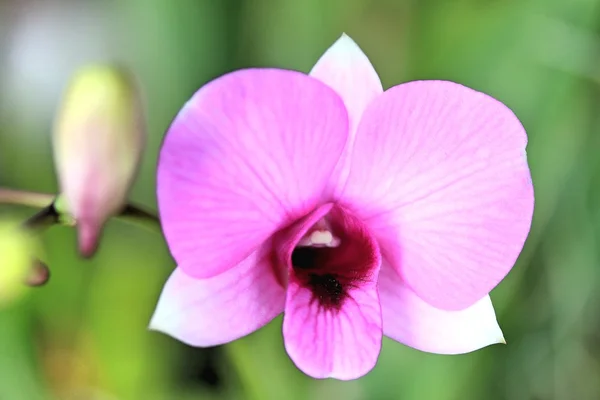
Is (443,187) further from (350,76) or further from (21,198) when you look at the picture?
(21,198)

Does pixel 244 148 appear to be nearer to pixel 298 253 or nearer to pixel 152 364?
pixel 298 253

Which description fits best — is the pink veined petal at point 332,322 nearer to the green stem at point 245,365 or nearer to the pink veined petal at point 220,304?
the pink veined petal at point 220,304

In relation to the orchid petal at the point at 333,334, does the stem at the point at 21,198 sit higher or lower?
higher

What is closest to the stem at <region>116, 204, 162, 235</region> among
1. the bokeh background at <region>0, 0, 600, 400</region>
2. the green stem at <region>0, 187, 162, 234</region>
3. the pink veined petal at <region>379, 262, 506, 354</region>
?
the green stem at <region>0, 187, 162, 234</region>

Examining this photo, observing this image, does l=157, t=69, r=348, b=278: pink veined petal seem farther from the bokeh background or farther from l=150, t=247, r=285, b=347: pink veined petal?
the bokeh background

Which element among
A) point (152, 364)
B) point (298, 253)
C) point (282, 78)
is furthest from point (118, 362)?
point (282, 78)

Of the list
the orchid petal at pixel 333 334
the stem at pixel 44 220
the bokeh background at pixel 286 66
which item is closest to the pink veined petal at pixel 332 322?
the orchid petal at pixel 333 334
